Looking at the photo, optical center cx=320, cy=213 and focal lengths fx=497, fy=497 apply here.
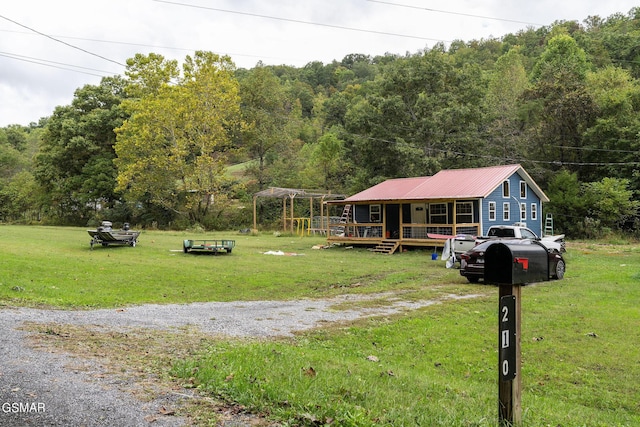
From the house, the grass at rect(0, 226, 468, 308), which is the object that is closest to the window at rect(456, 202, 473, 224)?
the house

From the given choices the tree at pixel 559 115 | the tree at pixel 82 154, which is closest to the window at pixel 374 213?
the tree at pixel 559 115

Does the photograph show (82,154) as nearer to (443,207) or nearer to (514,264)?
(443,207)

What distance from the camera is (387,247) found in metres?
28.0

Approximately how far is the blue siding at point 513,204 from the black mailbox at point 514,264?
25.4m

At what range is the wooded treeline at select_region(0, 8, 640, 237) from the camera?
3941 centimetres

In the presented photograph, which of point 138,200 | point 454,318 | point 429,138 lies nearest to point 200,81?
point 138,200

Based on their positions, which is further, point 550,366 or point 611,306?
point 611,306

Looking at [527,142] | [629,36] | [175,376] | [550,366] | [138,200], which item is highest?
[629,36]

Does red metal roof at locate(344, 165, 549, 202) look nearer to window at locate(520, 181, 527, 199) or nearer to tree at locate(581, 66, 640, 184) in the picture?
window at locate(520, 181, 527, 199)

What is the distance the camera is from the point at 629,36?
5456 centimetres

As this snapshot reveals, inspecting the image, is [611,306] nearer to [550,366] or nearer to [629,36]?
[550,366]

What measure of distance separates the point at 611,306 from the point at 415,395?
8.54 m

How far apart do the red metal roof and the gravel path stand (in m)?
18.7

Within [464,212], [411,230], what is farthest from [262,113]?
[464,212]
